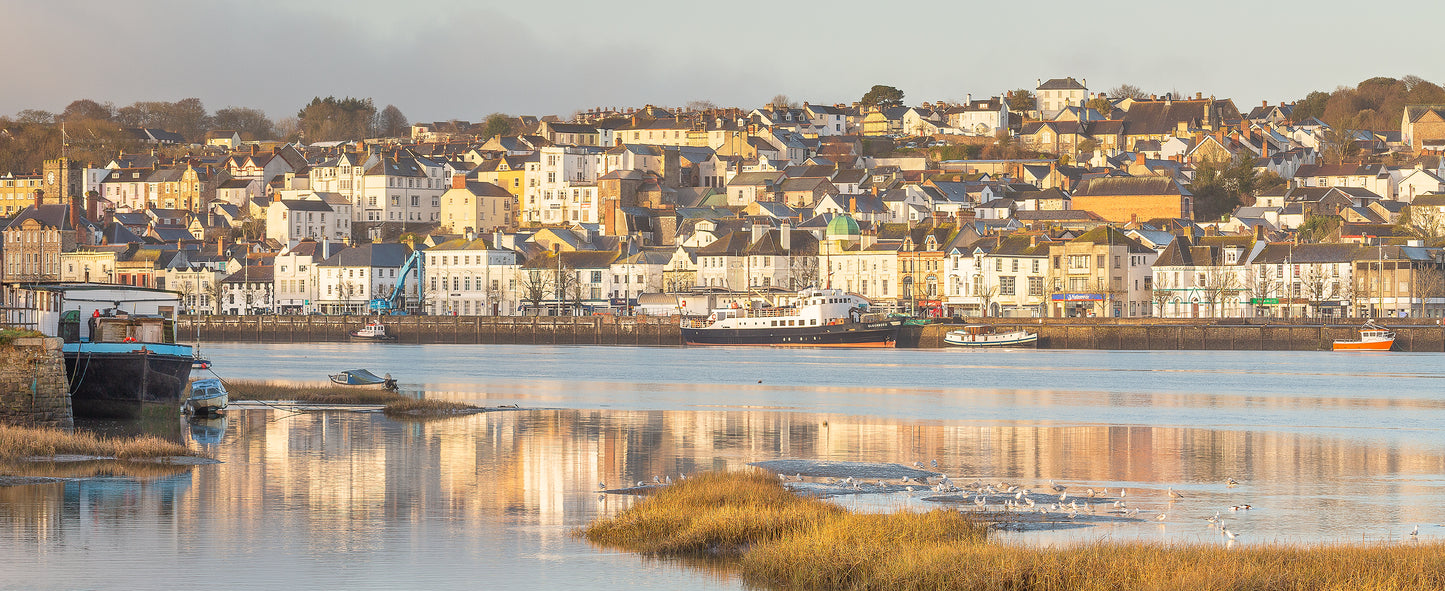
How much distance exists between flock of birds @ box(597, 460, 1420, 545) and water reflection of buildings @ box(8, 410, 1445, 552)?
1719mm

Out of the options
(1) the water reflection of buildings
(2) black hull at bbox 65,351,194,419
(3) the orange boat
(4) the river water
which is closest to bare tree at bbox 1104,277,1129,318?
(3) the orange boat

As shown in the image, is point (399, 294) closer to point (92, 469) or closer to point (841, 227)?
point (841, 227)

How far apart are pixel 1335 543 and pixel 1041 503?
5.34m

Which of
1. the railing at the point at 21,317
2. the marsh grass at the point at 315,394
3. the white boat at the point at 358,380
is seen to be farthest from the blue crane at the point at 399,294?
the railing at the point at 21,317

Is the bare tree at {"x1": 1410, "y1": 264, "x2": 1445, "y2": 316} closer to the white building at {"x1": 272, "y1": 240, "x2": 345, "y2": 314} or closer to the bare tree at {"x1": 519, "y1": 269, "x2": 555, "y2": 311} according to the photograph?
the bare tree at {"x1": 519, "y1": 269, "x2": 555, "y2": 311}

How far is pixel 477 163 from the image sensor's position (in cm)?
17125

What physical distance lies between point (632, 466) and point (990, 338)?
2710 inches

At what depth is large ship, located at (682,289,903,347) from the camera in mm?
100875

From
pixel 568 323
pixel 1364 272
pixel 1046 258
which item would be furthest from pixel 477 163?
pixel 1364 272

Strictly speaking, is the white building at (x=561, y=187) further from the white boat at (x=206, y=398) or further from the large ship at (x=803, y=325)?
the white boat at (x=206, y=398)

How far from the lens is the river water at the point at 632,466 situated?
74.1ft

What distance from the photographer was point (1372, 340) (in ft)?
304

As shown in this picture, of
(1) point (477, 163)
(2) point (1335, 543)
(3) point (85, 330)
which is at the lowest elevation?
(2) point (1335, 543)

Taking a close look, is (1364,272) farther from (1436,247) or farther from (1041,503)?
(1041,503)
